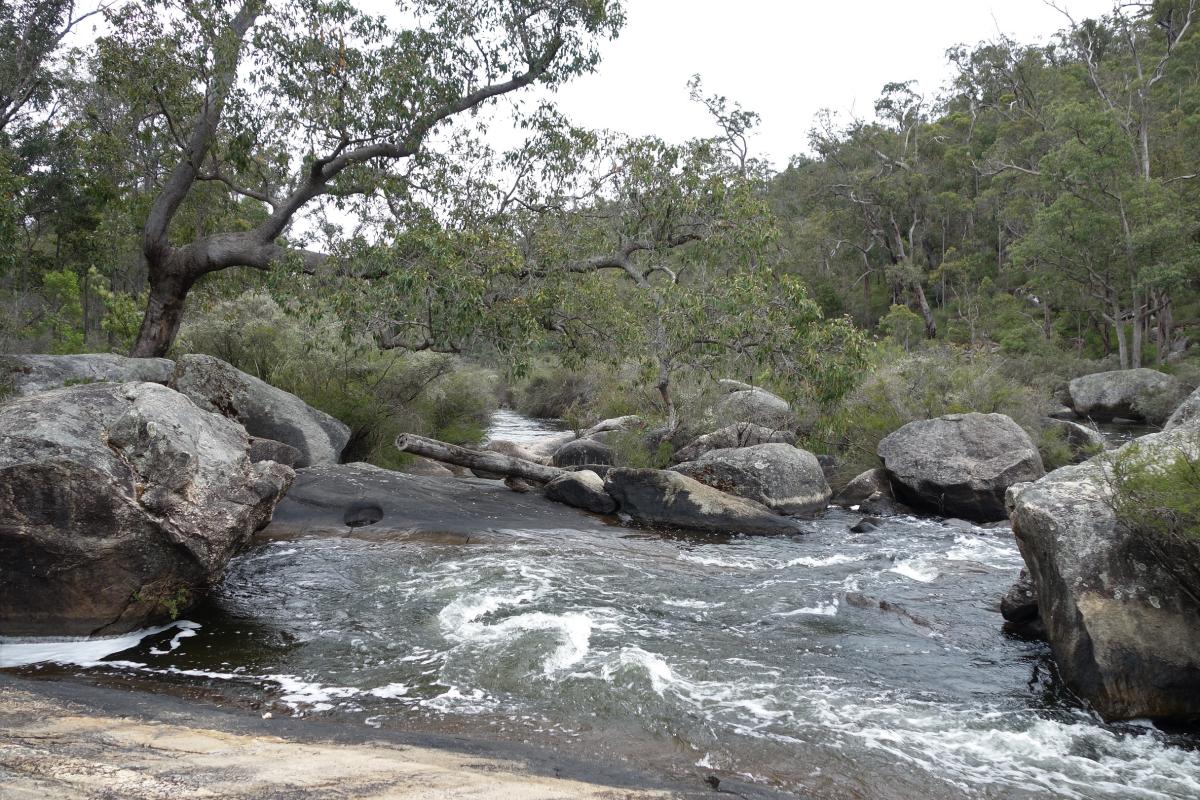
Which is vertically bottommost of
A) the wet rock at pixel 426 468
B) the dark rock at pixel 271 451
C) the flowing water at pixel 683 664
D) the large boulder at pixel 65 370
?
the flowing water at pixel 683 664

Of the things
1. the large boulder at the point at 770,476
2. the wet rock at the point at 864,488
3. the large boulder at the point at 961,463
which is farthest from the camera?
the wet rock at the point at 864,488

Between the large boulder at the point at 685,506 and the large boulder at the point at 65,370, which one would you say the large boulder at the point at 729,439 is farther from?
the large boulder at the point at 65,370

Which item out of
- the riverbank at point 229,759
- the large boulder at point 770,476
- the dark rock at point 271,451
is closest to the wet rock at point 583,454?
the large boulder at point 770,476

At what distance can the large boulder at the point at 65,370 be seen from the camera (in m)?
10.5

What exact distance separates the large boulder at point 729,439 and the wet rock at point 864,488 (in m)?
1.56

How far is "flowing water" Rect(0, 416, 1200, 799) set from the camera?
4770 mm

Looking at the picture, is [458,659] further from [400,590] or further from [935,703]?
[935,703]

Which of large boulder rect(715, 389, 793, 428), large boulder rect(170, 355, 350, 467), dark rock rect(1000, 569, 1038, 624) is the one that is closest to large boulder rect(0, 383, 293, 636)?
large boulder rect(170, 355, 350, 467)

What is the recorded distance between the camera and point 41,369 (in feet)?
36.2

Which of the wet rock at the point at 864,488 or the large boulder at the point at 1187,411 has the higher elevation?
the large boulder at the point at 1187,411

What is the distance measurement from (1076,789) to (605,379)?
1739cm

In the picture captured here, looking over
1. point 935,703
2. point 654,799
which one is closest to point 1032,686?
point 935,703

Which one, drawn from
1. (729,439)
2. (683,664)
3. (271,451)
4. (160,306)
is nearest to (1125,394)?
(729,439)

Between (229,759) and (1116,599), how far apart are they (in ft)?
18.1
